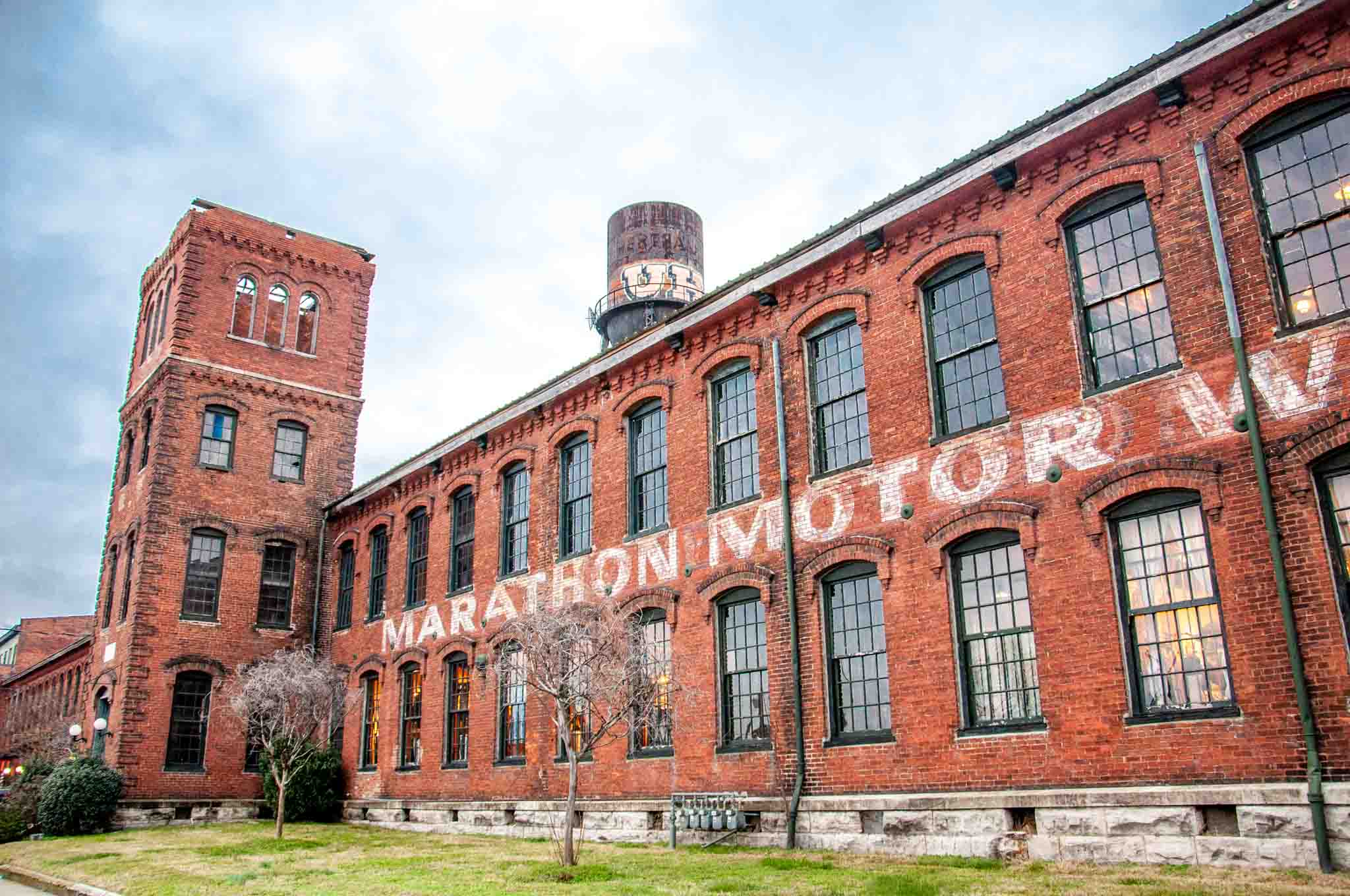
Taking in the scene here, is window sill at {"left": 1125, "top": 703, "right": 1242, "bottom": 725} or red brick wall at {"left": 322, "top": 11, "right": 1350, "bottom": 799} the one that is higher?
red brick wall at {"left": 322, "top": 11, "right": 1350, "bottom": 799}

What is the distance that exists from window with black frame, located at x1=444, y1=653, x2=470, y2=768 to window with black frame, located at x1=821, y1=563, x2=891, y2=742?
10.1 metres

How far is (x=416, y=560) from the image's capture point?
83.7 feet

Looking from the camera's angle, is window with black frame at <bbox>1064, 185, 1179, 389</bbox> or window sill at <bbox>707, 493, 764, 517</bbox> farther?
window sill at <bbox>707, 493, 764, 517</bbox>

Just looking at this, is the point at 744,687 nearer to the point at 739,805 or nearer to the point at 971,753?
the point at 739,805

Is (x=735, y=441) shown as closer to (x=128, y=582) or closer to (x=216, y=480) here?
(x=216, y=480)

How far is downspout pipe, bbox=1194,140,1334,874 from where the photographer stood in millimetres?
9734

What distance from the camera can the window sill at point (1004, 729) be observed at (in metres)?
12.3

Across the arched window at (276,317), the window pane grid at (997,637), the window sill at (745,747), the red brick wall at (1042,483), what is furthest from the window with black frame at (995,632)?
the arched window at (276,317)

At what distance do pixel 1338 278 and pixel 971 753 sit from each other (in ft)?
→ 21.3

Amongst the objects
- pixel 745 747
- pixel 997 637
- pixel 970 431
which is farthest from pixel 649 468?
pixel 997 637

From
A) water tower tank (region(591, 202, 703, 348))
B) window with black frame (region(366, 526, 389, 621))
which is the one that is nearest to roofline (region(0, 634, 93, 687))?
window with black frame (region(366, 526, 389, 621))

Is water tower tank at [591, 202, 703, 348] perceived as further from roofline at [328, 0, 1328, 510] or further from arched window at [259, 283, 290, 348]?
arched window at [259, 283, 290, 348]

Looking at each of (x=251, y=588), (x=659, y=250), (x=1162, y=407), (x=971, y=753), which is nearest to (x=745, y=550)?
(x=971, y=753)

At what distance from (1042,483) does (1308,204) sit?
400 centimetres
